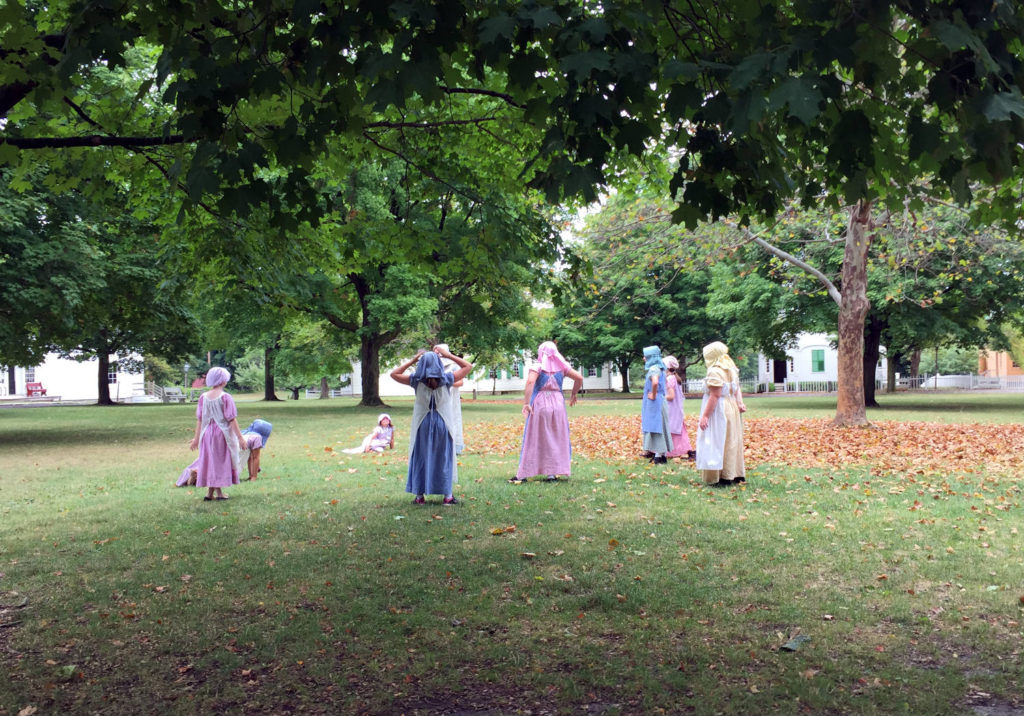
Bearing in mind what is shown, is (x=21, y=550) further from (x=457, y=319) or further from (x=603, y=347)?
(x=603, y=347)

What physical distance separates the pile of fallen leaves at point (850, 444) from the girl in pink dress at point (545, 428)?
308 centimetres

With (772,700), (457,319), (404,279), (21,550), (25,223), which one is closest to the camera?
(772,700)

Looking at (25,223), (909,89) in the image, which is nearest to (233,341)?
(25,223)

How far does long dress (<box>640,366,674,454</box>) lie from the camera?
1266cm

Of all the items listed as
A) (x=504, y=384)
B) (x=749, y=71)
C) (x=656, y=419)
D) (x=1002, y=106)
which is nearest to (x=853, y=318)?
(x=656, y=419)

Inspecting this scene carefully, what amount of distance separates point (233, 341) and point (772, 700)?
32.3 metres

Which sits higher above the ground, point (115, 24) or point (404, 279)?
point (404, 279)

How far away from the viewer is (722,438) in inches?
412

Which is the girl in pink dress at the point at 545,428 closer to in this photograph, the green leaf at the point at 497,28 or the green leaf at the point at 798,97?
the green leaf at the point at 497,28

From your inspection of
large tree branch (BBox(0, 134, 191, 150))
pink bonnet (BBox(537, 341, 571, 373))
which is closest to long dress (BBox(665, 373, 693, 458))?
pink bonnet (BBox(537, 341, 571, 373))

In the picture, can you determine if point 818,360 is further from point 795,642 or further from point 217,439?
point 795,642

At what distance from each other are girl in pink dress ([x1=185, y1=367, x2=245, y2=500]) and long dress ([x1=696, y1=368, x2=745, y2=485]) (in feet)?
20.0

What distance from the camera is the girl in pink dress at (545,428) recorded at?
10.8m

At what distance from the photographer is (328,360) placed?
122 ft
